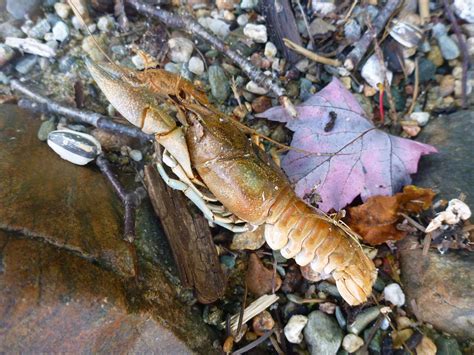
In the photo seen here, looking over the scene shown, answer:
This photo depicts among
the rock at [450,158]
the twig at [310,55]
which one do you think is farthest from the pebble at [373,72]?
the rock at [450,158]

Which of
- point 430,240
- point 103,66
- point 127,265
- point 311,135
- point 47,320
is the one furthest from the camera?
point 311,135

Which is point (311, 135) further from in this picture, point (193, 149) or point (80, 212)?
point (80, 212)

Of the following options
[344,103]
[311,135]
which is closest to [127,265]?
[311,135]

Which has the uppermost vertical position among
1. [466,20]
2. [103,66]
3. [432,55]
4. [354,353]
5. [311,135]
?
[466,20]

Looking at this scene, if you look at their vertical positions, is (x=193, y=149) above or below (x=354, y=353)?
above

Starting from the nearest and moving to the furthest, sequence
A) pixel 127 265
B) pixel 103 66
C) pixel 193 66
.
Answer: pixel 127 265 → pixel 103 66 → pixel 193 66

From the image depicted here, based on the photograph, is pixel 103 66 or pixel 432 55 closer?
pixel 103 66

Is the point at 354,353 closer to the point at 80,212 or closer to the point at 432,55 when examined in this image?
the point at 80,212
